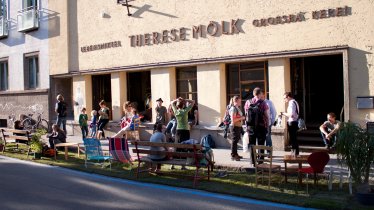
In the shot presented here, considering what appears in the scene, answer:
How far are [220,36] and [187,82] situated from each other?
2320mm

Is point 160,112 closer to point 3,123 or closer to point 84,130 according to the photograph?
point 84,130

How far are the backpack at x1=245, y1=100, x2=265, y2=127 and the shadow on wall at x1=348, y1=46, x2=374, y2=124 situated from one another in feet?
8.71

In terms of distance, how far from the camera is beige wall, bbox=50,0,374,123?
11.8m

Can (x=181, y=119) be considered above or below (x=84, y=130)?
above

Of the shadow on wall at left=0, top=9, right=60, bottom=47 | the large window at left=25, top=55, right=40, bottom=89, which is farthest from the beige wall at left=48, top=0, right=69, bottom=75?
the large window at left=25, top=55, right=40, bottom=89

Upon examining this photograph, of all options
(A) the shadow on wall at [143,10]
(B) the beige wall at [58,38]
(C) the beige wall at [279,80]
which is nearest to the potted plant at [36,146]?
(A) the shadow on wall at [143,10]

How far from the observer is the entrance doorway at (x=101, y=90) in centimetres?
1998

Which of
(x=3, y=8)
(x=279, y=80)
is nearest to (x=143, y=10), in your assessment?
(x=279, y=80)

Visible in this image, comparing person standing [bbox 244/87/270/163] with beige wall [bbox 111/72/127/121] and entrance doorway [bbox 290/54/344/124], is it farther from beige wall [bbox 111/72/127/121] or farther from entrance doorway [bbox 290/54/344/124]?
beige wall [bbox 111/72/127/121]

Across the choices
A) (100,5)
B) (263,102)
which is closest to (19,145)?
(100,5)

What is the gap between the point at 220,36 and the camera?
14.6 meters

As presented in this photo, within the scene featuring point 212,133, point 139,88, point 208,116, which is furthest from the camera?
point 139,88

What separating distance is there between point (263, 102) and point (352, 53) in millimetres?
2841

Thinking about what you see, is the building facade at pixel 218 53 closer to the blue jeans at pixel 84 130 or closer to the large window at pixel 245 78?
the large window at pixel 245 78
